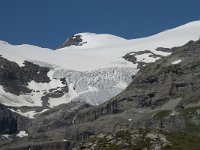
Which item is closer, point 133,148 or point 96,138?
point 133,148

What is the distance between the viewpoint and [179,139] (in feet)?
220

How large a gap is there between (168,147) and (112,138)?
6.47 metres

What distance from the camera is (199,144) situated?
67.4 metres

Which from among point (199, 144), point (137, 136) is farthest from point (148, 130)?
point (199, 144)

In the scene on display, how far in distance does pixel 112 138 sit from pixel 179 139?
24.6 ft

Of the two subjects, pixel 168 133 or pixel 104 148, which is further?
pixel 168 133

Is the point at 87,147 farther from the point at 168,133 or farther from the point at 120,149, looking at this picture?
the point at 168,133

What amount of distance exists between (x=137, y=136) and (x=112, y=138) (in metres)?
2.72

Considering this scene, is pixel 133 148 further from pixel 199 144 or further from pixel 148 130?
pixel 199 144

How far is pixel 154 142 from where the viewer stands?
63.3 meters

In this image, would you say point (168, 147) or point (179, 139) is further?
point (179, 139)

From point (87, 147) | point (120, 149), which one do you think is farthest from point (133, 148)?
point (87, 147)

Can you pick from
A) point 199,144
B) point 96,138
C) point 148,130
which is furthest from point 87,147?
point 199,144

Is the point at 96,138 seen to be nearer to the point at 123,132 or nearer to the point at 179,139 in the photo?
the point at 123,132
